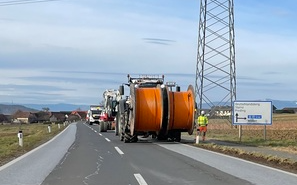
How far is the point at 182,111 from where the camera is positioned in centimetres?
2480

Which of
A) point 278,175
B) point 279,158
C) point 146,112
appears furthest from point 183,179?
point 146,112

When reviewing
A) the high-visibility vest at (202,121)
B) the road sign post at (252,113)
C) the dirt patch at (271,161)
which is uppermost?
the road sign post at (252,113)

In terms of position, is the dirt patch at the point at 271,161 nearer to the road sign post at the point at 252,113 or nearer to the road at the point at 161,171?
the road at the point at 161,171

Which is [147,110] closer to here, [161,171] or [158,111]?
[158,111]

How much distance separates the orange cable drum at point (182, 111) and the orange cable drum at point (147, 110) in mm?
632

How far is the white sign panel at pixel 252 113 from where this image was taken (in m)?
28.0

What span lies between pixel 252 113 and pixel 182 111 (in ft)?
18.1

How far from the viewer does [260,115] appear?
28094mm

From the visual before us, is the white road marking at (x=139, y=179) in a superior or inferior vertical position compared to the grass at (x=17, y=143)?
superior

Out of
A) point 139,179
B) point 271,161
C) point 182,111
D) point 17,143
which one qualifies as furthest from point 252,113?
point 139,179

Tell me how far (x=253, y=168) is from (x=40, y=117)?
157795 mm

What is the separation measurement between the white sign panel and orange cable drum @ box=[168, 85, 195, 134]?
4.21m

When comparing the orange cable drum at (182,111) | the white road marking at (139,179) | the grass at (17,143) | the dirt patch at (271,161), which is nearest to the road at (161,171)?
the white road marking at (139,179)

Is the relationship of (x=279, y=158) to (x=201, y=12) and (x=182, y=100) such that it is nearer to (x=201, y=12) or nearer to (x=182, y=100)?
(x=182, y=100)
